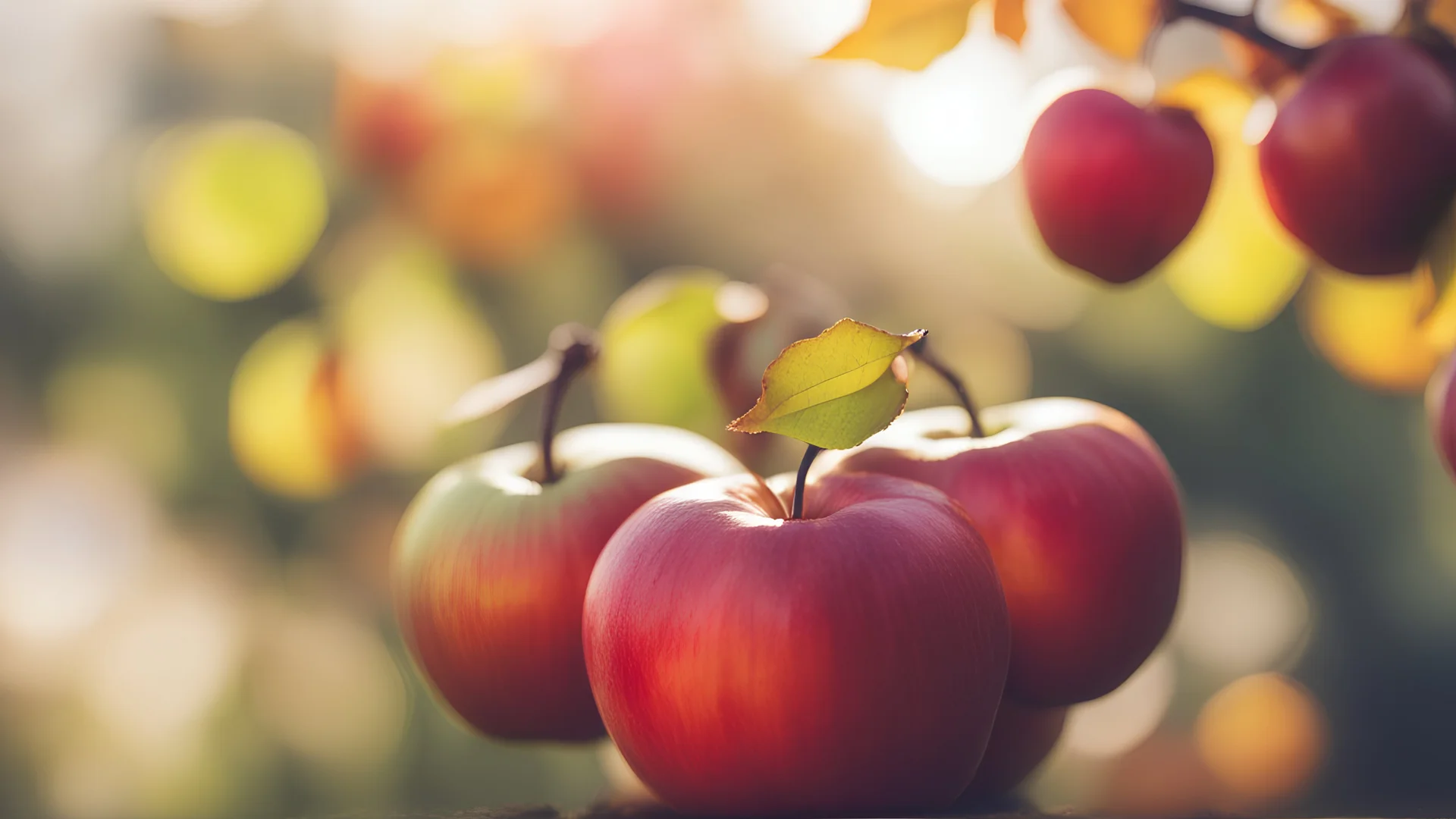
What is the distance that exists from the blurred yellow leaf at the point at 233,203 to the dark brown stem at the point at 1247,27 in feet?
2.63

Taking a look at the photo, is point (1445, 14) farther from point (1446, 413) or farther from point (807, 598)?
point (807, 598)

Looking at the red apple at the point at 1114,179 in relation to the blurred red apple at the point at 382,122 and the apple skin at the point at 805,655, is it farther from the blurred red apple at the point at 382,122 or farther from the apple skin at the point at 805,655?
the blurred red apple at the point at 382,122

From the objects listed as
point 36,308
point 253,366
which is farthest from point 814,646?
point 36,308

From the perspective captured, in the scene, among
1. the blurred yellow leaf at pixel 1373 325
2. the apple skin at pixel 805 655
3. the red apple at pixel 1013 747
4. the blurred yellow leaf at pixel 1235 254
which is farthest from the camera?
the blurred yellow leaf at pixel 1373 325

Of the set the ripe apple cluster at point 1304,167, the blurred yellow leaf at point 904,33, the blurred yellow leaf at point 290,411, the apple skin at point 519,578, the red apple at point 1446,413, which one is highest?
the blurred yellow leaf at point 904,33

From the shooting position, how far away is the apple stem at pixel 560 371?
0.42 m

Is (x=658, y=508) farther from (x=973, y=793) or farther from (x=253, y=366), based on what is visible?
(x=253, y=366)

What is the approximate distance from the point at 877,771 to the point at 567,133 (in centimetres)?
104

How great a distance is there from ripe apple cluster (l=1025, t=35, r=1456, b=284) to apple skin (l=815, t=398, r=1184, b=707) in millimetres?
70

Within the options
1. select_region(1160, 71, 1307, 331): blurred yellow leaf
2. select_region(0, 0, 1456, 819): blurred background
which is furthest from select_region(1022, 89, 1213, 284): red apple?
select_region(0, 0, 1456, 819): blurred background

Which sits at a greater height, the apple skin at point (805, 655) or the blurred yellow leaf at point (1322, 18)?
the blurred yellow leaf at point (1322, 18)

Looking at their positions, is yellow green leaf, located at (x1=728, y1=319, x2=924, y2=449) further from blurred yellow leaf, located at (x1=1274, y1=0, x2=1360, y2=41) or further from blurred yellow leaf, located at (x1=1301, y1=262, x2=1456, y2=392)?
blurred yellow leaf, located at (x1=1301, y1=262, x2=1456, y2=392)

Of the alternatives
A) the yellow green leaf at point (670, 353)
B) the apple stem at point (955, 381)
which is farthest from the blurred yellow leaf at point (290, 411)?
the apple stem at point (955, 381)

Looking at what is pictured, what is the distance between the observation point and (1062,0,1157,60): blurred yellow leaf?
0.40 metres
